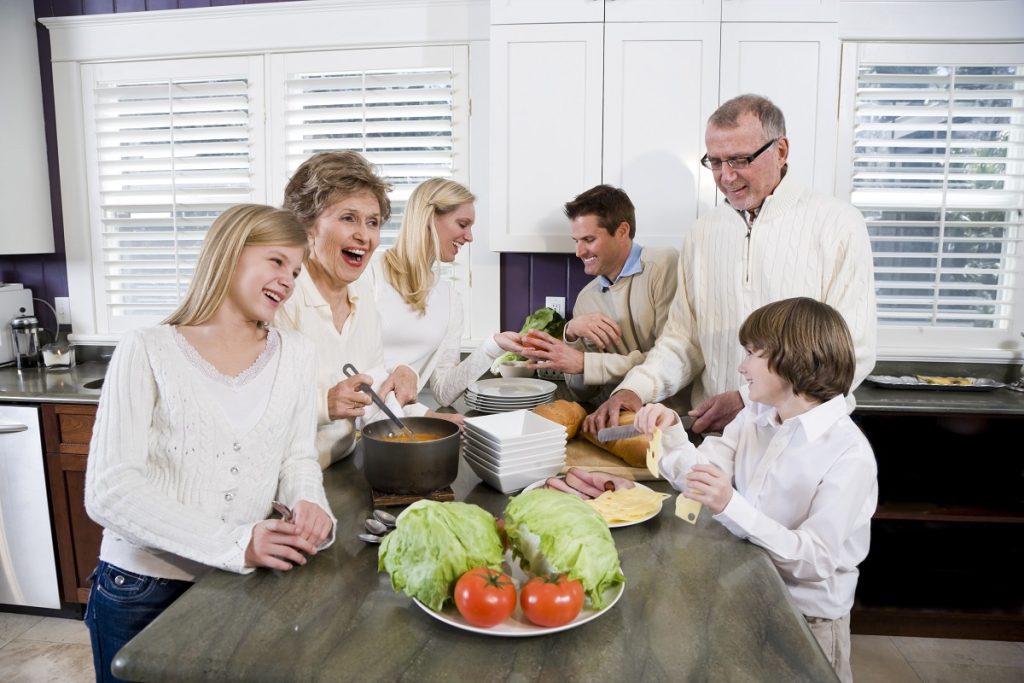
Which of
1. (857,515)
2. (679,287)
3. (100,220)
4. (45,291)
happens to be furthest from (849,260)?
(45,291)

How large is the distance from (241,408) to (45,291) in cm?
331

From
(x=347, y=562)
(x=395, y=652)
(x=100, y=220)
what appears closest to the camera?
(x=395, y=652)

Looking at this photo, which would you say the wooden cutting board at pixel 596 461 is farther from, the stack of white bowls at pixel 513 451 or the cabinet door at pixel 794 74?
the cabinet door at pixel 794 74

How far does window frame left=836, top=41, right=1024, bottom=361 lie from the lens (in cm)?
327

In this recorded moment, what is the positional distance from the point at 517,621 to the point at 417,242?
5.78 feet

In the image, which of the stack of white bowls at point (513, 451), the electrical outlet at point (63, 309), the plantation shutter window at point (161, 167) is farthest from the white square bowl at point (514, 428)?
the electrical outlet at point (63, 309)

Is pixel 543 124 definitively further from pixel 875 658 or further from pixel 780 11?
pixel 875 658

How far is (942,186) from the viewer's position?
334 cm

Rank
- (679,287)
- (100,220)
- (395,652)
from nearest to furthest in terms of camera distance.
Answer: (395,652) < (679,287) < (100,220)

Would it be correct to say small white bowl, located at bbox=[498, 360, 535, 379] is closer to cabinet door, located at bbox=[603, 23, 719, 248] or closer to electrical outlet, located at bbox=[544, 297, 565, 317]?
electrical outlet, located at bbox=[544, 297, 565, 317]

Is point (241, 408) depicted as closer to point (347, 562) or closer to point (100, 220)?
point (347, 562)

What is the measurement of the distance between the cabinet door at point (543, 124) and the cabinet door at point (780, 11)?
561 mm

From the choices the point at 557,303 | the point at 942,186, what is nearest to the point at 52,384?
the point at 557,303

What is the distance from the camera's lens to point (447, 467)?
1421 mm
